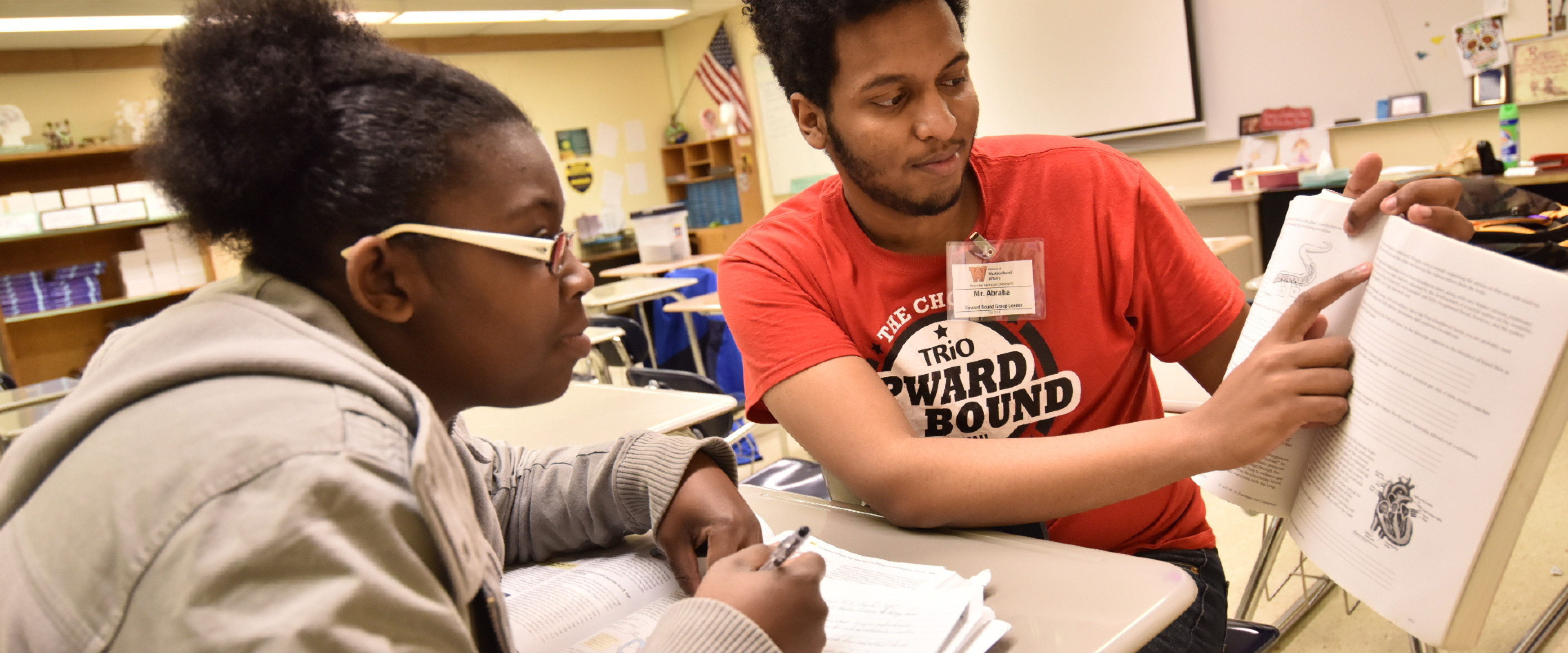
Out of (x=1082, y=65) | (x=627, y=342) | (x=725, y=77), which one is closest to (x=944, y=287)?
(x=627, y=342)

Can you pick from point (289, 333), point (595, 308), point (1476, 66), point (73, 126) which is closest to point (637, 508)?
point (289, 333)

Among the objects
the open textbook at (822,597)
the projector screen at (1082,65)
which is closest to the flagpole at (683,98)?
the projector screen at (1082,65)

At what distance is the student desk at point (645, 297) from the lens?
4.23 meters

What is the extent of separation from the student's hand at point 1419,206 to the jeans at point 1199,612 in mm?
416

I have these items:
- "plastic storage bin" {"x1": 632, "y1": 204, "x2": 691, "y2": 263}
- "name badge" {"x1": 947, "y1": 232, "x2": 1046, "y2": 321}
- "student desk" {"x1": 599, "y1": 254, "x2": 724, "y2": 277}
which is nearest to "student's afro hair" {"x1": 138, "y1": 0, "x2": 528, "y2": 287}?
"name badge" {"x1": 947, "y1": 232, "x2": 1046, "y2": 321}

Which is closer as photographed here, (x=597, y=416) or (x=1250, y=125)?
(x=597, y=416)

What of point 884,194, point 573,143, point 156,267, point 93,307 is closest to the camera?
point 884,194

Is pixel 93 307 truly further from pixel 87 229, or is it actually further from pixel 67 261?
pixel 87 229

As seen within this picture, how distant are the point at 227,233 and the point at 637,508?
497mm

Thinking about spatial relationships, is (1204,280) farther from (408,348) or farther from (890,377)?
(408,348)

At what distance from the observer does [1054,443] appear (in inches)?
38.6

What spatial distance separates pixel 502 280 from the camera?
0.73 m

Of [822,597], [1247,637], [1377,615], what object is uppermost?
[822,597]

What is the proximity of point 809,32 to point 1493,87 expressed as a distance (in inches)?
172
